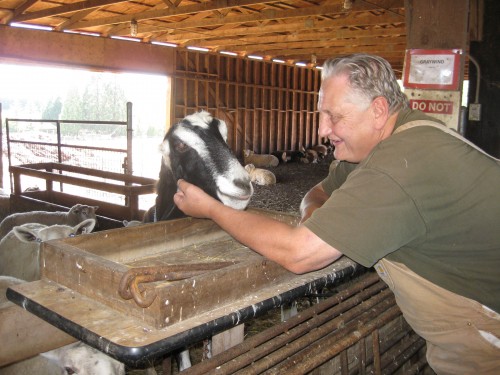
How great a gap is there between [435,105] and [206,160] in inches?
69.5

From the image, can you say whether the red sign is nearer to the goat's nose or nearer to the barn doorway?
the goat's nose

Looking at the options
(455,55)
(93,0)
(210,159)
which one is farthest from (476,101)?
(93,0)

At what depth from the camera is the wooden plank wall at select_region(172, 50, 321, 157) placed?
704 inches

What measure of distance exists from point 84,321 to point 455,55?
3042 millimetres

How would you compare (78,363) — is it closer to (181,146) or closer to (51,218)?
(181,146)

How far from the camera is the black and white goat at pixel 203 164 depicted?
356cm

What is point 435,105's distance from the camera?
3545 mm

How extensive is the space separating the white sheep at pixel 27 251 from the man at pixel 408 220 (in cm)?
256

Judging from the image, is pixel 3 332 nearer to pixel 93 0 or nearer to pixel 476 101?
pixel 476 101

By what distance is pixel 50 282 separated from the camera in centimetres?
198

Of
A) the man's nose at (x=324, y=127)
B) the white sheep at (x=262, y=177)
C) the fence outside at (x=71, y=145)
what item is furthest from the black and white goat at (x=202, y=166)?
the white sheep at (x=262, y=177)

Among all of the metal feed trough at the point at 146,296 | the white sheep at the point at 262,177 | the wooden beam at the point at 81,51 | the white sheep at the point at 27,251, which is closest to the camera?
the metal feed trough at the point at 146,296

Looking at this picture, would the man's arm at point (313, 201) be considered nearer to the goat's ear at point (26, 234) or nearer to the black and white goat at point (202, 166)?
the black and white goat at point (202, 166)

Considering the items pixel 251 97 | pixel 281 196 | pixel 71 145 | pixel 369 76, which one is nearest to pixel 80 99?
pixel 251 97
